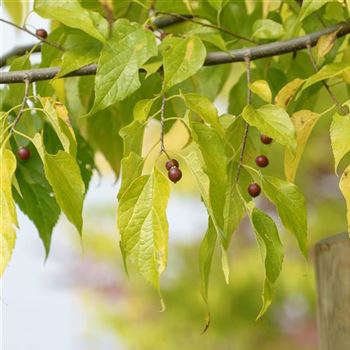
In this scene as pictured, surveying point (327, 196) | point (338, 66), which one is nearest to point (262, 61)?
point (338, 66)

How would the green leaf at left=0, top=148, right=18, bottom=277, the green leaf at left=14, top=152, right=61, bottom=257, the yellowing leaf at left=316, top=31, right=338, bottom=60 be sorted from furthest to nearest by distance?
the green leaf at left=14, top=152, right=61, bottom=257
the yellowing leaf at left=316, top=31, right=338, bottom=60
the green leaf at left=0, top=148, right=18, bottom=277

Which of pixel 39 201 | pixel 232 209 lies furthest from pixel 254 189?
pixel 39 201

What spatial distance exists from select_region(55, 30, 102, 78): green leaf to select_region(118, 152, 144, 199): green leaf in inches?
6.0

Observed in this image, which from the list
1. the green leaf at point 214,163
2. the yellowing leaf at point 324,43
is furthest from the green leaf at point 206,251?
the yellowing leaf at point 324,43

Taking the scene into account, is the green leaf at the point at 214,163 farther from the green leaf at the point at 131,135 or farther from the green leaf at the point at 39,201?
the green leaf at the point at 39,201

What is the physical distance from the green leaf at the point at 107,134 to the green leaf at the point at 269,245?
334 millimetres

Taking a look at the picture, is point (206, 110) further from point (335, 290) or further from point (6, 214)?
point (335, 290)

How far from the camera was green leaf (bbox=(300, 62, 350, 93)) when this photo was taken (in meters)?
0.77

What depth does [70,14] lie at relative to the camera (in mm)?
784

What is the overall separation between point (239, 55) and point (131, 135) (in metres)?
0.18

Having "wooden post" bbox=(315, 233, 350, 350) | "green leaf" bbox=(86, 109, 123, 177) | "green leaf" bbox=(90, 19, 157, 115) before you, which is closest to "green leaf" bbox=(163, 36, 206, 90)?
"green leaf" bbox=(90, 19, 157, 115)

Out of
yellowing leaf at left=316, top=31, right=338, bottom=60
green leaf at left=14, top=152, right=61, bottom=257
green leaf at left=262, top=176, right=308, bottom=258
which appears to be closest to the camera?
green leaf at left=262, top=176, right=308, bottom=258

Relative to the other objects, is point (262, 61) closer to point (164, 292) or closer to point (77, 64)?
point (77, 64)

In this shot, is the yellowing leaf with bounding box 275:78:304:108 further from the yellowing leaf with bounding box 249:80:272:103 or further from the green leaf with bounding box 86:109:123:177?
the green leaf with bounding box 86:109:123:177
